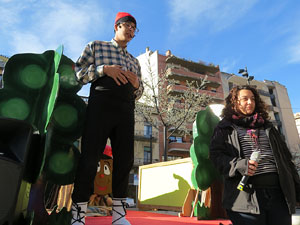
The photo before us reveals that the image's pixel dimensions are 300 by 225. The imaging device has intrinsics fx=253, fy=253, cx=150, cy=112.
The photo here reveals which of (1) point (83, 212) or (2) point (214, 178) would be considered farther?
(2) point (214, 178)

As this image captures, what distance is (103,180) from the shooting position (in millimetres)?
4383

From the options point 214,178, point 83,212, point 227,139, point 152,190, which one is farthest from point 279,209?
point 152,190

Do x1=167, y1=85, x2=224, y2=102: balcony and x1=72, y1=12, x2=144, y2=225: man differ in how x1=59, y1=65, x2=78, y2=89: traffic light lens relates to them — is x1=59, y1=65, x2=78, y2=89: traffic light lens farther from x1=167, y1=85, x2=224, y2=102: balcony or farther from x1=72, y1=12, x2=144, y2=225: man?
x1=167, y1=85, x2=224, y2=102: balcony

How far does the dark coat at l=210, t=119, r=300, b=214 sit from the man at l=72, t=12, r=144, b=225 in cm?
62

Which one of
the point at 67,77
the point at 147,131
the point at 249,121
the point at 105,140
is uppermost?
the point at 147,131

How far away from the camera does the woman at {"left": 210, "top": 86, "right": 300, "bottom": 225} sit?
54.9 inches

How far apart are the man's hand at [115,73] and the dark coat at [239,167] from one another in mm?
731

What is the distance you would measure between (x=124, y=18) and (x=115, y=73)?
0.50 m

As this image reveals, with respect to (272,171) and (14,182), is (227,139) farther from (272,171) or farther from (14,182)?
(14,182)

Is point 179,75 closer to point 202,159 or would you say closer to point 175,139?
point 175,139

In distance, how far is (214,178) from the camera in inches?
124

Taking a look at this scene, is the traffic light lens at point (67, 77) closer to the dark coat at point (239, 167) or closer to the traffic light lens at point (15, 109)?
the traffic light lens at point (15, 109)

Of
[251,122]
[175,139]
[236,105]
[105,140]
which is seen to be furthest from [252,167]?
[175,139]

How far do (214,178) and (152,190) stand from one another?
2170mm
